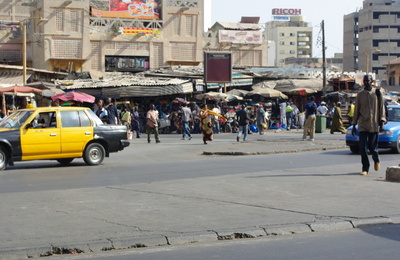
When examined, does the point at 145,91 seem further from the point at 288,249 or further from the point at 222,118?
the point at 288,249

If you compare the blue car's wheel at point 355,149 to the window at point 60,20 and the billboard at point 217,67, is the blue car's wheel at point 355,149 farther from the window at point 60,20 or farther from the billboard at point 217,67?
the window at point 60,20

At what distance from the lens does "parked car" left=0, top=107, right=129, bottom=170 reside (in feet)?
55.9

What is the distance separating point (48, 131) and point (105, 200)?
23.9 feet

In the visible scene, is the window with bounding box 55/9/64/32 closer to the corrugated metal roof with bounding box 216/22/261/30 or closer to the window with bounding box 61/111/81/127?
the corrugated metal roof with bounding box 216/22/261/30

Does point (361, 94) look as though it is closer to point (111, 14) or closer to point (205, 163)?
point (205, 163)

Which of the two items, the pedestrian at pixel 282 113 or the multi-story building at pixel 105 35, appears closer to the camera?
the pedestrian at pixel 282 113

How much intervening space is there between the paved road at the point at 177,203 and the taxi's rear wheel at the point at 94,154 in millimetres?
488

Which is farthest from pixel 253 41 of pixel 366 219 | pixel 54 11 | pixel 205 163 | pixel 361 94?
pixel 366 219

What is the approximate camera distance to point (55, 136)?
17531 millimetres

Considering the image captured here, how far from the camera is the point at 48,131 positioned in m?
17.5

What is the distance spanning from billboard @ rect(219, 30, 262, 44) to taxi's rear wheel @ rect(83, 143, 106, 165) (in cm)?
4419

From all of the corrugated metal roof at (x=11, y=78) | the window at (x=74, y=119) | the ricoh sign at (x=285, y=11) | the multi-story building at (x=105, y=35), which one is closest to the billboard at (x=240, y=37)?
the multi-story building at (x=105, y=35)

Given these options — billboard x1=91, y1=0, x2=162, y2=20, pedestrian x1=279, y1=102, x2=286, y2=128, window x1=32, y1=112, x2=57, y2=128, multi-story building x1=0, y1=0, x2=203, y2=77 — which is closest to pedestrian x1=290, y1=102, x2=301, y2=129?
pedestrian x1=279, y1=102, x2=286, y2=128

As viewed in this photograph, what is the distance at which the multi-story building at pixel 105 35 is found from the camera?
176ft
